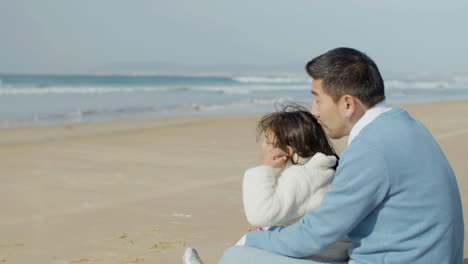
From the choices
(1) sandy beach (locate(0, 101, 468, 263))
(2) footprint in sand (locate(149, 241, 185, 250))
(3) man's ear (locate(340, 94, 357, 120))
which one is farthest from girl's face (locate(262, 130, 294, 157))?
(2) footprint in sand (locate(149, 241, 185, 250))

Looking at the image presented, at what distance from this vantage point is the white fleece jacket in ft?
8.26

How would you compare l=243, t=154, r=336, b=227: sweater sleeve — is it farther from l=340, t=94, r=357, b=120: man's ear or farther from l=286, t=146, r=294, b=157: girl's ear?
l=340, t=94, r=357, b=120: man's ear

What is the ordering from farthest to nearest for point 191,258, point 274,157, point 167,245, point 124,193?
1. point 124,193
2. point 167,245
3. point 191,258
4. point 274,157

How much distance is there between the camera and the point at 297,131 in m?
2.77

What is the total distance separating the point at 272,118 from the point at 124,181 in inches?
180

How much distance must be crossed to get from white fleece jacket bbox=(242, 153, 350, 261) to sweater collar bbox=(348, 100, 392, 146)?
27 cm

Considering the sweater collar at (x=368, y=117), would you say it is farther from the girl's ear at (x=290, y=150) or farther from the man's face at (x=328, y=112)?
the girl's ear at (x=290, y=150)

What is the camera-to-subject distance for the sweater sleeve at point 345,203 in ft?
7.12

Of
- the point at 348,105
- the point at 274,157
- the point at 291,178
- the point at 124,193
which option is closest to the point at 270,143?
the point at 274,157

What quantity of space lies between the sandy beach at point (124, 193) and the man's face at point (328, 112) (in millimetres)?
2067

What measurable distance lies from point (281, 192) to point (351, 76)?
0.56 meters

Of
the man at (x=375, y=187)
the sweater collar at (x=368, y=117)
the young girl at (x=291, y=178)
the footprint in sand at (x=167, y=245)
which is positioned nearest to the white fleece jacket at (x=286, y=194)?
the young girl at (x=291, y=178)

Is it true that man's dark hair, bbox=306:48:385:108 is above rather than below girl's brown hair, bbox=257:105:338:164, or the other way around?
above

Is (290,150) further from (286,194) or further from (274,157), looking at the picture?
(286,194)
